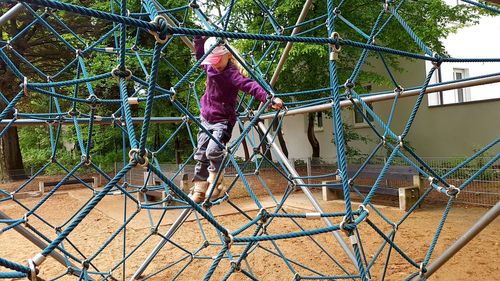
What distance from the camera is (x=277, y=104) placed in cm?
188

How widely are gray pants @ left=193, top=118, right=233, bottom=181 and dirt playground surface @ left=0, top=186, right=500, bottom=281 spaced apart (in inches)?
26.1

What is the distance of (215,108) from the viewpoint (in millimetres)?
2344

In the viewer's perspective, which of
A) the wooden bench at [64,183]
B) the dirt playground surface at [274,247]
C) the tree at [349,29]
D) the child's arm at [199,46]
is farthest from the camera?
the wooden bench at [64,183]

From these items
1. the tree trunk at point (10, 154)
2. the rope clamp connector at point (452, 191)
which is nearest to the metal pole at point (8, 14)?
the rope clamp connector at point (452, 191)

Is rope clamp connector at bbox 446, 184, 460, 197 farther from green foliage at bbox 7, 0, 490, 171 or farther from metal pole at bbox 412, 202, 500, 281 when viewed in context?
green foliage at bbox 7, 0, 490, 171

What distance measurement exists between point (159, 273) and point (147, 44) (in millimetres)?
7093

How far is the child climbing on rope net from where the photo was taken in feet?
7.30

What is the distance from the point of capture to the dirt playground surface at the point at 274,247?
2.88 metres

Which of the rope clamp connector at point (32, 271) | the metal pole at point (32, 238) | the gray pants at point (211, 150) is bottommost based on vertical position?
the metal pole at point (32, 238)

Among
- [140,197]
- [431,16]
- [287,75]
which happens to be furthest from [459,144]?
[140,197]

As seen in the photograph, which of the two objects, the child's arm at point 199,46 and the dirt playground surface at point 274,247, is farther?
the dirt playground surface at point 274,247

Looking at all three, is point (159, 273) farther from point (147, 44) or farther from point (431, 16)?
point (147, 44)

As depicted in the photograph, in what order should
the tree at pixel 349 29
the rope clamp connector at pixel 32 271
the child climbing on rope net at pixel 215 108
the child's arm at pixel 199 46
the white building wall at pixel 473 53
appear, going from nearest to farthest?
the rope clamp connector at pixel 32 271
the child climbing on rope net at pixel 215 108
the child's arm at pixel 199 46
the tree at pixel 349 29
the white building wall at pixel 473 53

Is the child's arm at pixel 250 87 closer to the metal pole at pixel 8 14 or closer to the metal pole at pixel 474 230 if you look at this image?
the metal pole at pixel 474 230
